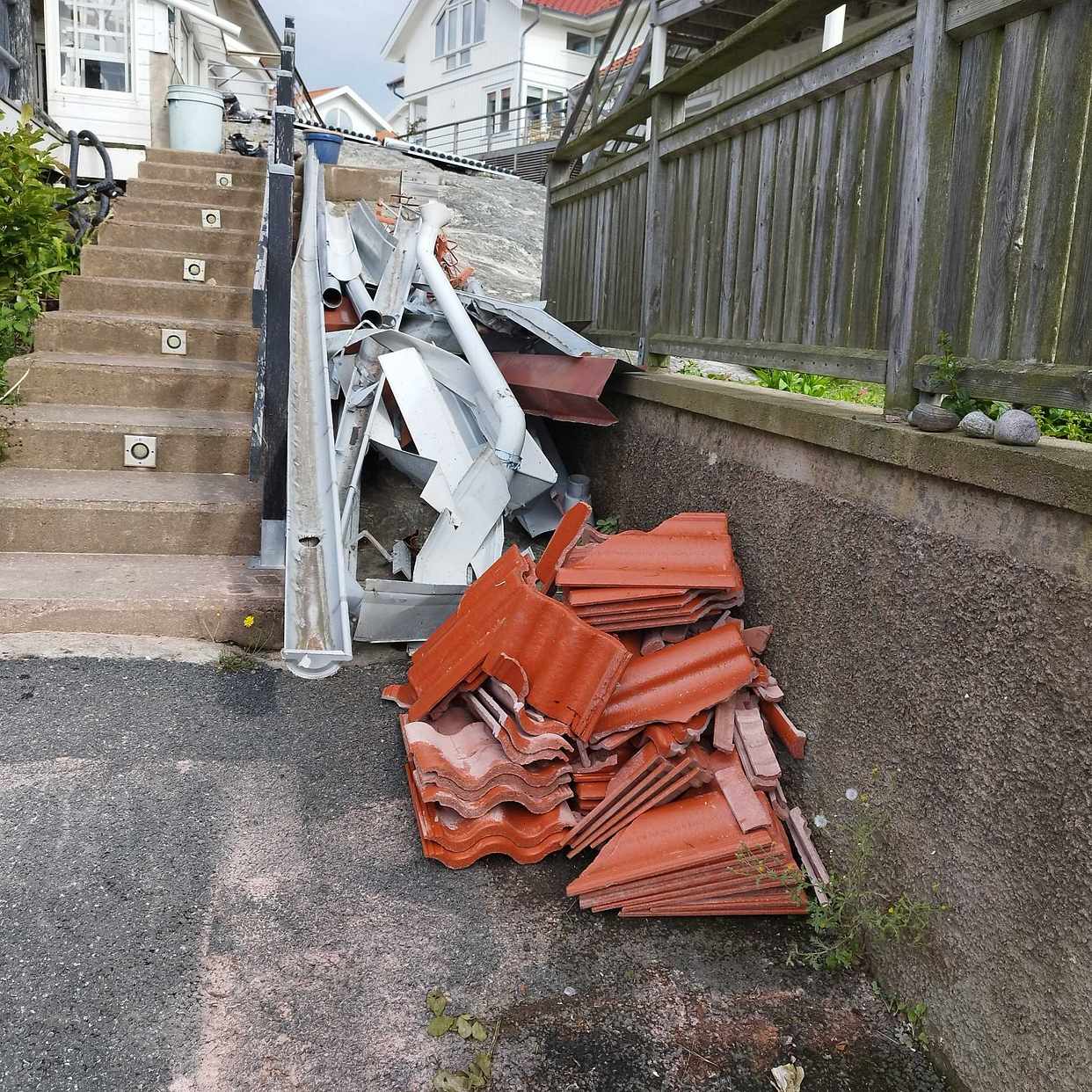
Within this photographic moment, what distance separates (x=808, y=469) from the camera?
2.86m

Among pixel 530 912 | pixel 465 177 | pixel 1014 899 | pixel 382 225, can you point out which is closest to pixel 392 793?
pixel 530 912

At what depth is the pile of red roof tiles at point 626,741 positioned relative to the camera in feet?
8.32

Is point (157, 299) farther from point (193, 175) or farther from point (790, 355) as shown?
point (790, 355)

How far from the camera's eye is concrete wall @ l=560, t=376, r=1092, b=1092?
1.76m

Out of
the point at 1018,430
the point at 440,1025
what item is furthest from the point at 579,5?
the point at 440,1025

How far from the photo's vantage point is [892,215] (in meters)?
2.72

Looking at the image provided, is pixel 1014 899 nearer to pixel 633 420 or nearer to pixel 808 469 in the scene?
pixel 808 469

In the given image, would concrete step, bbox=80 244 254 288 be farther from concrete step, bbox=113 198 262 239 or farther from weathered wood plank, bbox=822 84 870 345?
weathered wood plank, bbox=822 84 870 345

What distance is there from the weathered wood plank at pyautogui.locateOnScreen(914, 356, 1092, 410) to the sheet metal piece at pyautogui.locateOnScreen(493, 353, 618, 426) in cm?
241

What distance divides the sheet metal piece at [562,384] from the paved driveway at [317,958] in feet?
7.42

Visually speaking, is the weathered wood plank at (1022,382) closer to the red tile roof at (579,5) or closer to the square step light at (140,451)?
the square step light at (140,451)

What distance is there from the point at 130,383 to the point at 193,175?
4.08 m

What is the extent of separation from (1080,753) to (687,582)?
4.55 ft

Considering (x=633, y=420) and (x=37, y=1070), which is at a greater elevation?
(x=633, y=420)
